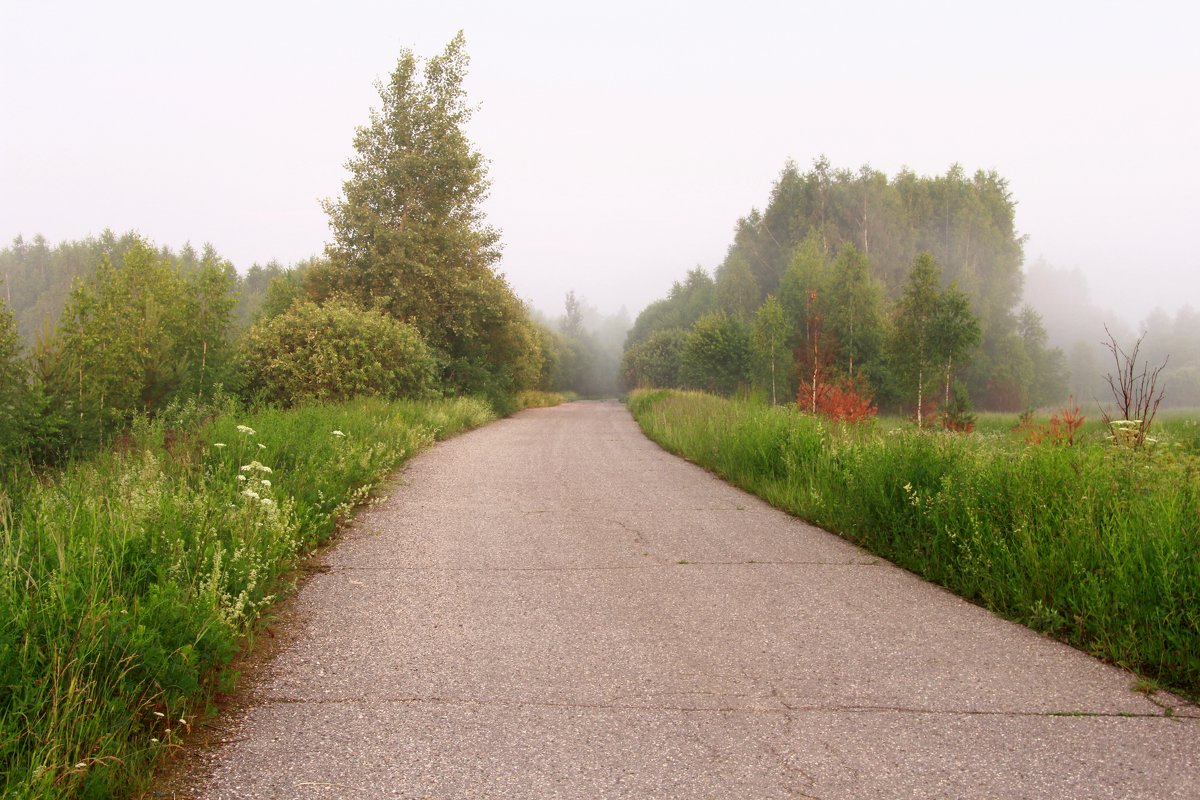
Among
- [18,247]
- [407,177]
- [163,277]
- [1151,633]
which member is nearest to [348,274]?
[407,177]

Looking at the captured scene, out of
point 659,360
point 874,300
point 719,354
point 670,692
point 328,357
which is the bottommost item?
point 670,692

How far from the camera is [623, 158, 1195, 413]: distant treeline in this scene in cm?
3734

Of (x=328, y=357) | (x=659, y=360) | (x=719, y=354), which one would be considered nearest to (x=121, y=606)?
(x=328, y=357)

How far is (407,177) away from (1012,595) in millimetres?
23745

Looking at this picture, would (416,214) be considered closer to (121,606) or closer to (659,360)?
(121,606)

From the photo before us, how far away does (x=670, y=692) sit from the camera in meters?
3.14

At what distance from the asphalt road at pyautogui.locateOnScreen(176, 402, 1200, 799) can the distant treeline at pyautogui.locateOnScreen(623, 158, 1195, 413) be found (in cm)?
3201

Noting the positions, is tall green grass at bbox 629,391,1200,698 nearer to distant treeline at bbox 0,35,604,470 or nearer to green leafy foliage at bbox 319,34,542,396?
distant treeline at bbox 0,35,604,470

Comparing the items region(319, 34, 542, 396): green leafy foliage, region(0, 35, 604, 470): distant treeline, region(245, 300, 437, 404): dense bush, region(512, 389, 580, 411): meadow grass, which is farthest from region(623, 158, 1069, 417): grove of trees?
region(245, 300, 437, 404): dense bush

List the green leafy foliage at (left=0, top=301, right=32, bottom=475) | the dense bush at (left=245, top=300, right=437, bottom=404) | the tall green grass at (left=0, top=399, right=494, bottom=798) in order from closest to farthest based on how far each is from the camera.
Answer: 1. the tall green grass at (left=0, top=399, right=494, bottom=798)
2. the green leafy foliage at (left=0, top=301, right=32, bottom=475)
3. the dense bush at (left=245, top=300, right=437, bottom=404)

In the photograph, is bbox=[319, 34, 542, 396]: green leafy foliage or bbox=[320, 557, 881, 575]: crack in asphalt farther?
bbox=[319, 34, 542, 396]: green leafy foliage

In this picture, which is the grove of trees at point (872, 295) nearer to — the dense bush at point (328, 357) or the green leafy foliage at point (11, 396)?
the dense bush at point (328, 357)

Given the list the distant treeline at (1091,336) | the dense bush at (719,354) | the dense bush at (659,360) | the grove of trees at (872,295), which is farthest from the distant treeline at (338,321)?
the distant treeline at (1091,336)

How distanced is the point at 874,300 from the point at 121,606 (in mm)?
45501
